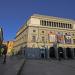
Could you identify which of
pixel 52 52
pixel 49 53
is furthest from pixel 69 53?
pixel 49 53

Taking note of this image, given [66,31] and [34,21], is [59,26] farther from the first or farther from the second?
[34,21]

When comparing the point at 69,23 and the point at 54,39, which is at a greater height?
the point at 69,23

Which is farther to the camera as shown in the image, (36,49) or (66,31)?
(66,31)

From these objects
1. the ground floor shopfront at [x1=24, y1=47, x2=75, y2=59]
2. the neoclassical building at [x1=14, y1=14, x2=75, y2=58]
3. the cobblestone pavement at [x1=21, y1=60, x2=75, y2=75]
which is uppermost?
the neoclassical building at [x1=14, y1=14, x2=75, y2=58]

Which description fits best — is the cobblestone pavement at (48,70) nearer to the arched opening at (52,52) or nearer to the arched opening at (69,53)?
the arched opening at (52,52)

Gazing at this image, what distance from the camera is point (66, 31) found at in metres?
83.6

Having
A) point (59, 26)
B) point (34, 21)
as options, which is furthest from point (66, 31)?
point (34, 21)

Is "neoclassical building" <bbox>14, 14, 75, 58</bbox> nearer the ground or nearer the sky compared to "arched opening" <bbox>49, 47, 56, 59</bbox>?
nearer the sky

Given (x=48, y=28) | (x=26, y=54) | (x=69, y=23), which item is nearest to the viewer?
(x=26, y=54)

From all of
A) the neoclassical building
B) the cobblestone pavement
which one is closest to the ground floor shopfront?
the neoclassical building

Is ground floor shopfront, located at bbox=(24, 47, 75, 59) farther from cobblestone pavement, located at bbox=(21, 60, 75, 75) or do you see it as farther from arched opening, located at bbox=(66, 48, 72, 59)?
cobblestone pavement, located at bbox=(21, 60, 75, 75)

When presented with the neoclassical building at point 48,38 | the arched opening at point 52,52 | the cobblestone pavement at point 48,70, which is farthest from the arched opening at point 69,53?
the cobblestone pavement at point 48,70

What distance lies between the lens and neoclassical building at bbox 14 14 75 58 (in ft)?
248

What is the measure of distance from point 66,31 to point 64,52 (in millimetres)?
9475
